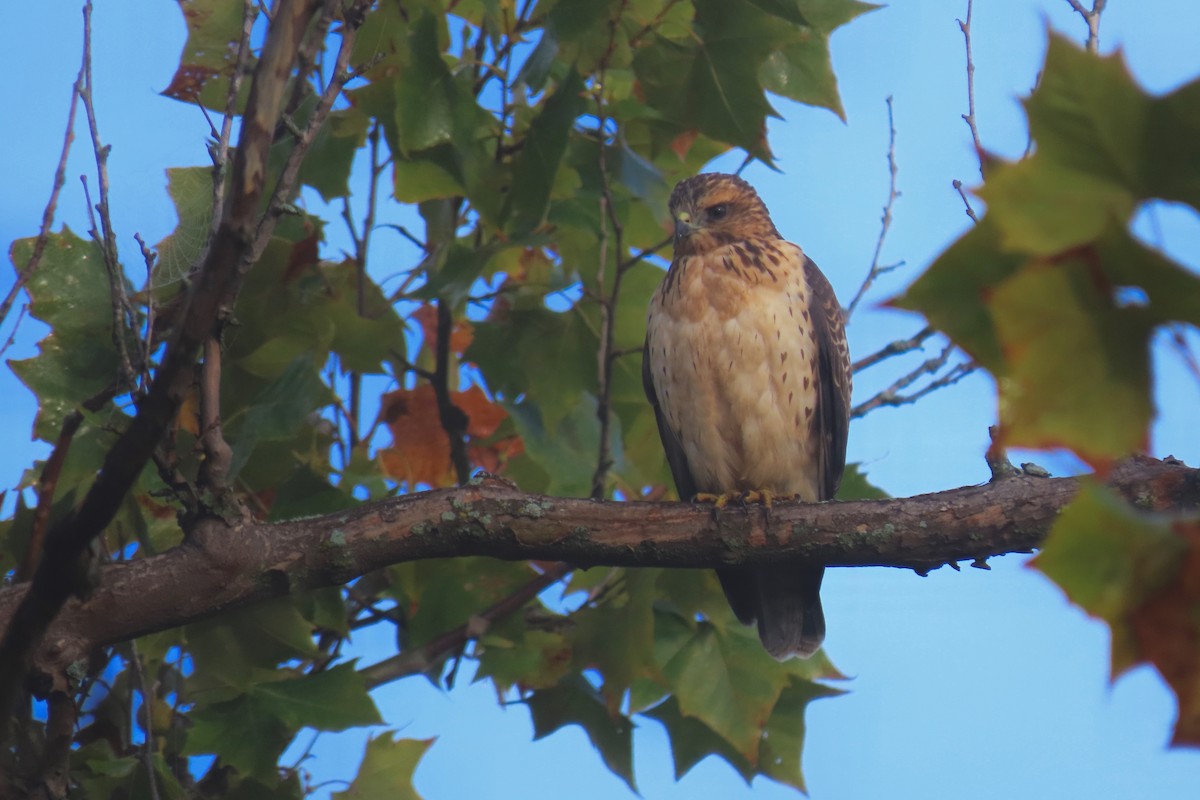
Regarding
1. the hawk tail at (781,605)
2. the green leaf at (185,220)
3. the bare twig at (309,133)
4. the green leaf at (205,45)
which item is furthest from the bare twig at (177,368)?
the hawk tail at (781,605)

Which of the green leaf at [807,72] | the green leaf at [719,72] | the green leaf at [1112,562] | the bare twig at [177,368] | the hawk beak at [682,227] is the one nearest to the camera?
the green leaf at [1112,562]

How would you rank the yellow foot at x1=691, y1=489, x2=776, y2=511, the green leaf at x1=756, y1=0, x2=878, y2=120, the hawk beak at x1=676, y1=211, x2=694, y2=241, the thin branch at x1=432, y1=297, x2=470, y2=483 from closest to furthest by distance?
the yellow foot at x1=691, y1=489, x2=776, y2=511, the green leaf at x1=756, y1=0, x2=878, y2=120, the thin branch at x1=432, y1=297, x2=470, y2=483, the hawk beak at x1=676, y1=211, x2=694, y2=241

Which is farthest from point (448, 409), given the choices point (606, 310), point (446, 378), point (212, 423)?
point (212, 423)

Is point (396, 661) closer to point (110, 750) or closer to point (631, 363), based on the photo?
point (110, 750)

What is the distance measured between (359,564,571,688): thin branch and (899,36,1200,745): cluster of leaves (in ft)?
9.38

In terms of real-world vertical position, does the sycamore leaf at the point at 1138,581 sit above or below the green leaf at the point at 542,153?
below

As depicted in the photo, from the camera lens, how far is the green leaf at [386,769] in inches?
134

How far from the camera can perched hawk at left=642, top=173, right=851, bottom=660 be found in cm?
413

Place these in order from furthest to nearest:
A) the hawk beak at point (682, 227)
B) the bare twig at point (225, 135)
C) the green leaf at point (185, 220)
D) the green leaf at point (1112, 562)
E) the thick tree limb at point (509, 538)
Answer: the hawk beak at point (682, 227), the green leaf at point (185, 220), the thick tree limb at point (509, 538), the bare twig at point (225, 135), the green leaf at point (1112, 562)

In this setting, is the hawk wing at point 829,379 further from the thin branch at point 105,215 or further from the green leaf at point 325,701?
the thin branch at point 105,215

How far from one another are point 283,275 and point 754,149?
1.55m

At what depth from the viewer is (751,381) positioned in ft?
13.6

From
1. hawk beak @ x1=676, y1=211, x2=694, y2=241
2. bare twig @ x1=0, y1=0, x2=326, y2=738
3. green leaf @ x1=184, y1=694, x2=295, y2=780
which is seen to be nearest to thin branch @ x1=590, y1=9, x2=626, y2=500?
hawk beak @ x1=676, y1=211, x2=694, y2=241

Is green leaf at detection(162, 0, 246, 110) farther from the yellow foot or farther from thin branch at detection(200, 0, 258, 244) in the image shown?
the yellow foot
